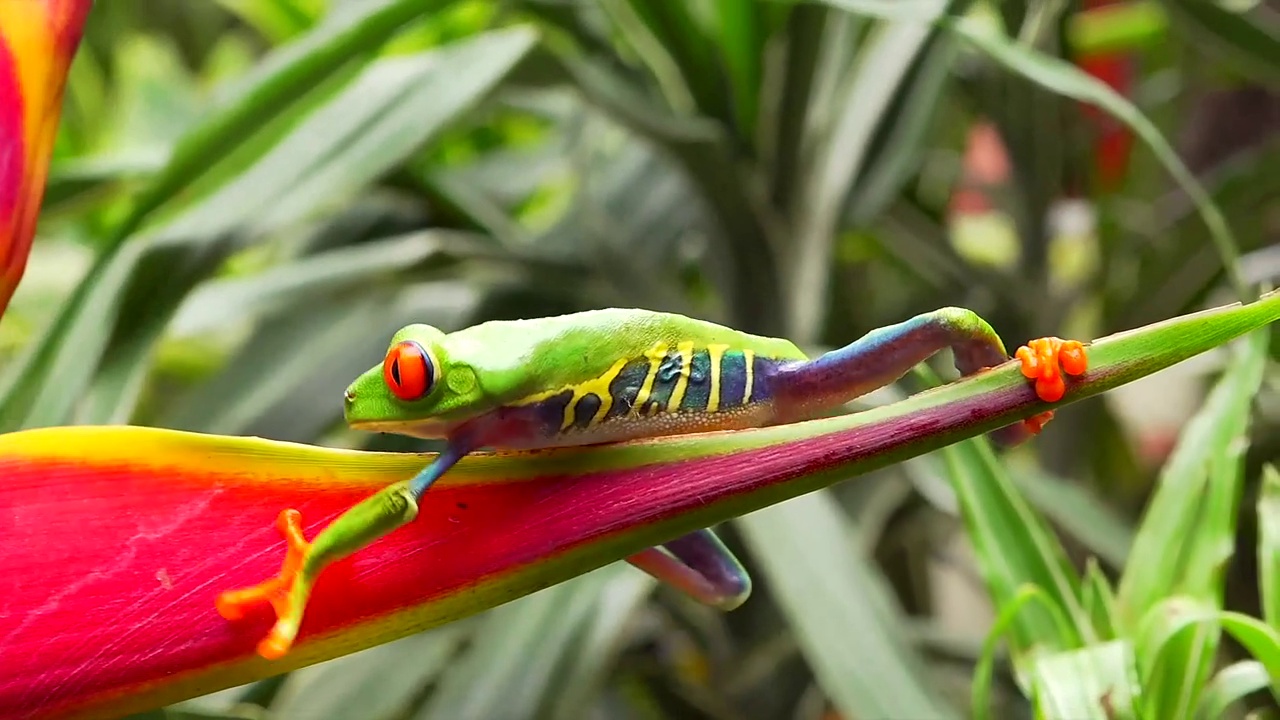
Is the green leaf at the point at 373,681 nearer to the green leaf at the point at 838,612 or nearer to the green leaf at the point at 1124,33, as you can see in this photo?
the green leaf at the point at 838,612

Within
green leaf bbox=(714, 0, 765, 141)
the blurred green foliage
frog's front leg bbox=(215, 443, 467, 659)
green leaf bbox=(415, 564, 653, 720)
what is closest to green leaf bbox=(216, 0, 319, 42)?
the blurred green foliage

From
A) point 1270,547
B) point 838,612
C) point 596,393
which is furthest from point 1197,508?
point 596,393

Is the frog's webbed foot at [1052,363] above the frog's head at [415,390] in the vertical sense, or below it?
below

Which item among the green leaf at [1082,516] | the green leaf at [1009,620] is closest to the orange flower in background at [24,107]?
the green leaf at [1009,620]

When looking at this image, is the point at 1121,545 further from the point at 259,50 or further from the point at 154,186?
the point at 259,50

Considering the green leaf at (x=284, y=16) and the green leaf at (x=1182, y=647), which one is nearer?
the green leaf at (x=1182, y=647)

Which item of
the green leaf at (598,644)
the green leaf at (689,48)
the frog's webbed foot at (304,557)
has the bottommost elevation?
the frog's webbed foot at (304,557)

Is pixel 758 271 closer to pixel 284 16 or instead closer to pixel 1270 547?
pixel 1270 547

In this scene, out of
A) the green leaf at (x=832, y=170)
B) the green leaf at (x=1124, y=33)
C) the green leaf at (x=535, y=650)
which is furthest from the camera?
the green leaf at (x=1124, y=33)
